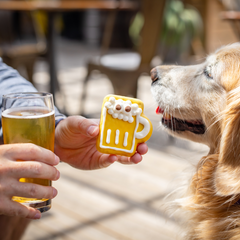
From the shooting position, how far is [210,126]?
1239mm

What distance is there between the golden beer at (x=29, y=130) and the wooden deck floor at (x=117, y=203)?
637mm

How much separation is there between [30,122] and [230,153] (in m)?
0.71

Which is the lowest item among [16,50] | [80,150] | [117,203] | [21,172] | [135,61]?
[117,203]

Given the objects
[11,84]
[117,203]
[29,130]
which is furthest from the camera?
[117,203]

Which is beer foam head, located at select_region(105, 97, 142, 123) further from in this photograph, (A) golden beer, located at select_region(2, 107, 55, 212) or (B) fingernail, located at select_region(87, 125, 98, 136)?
(A) golden beer, located at select_region(2, 107, 55, 212)

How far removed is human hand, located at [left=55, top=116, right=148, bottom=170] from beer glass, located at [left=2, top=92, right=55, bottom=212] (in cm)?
9

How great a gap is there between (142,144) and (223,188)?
14.4 inches

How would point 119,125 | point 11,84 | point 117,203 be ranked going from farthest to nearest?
point 117,203 → point 11,84 → point 119,125

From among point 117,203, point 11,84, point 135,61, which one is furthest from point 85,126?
point 135,61

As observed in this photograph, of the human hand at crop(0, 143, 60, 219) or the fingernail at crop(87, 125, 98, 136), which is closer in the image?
the human hand at crop(0, 143, 60, 219)

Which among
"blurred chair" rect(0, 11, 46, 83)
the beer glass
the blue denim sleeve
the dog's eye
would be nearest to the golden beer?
the beer glass

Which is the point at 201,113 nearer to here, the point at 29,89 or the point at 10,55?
the point at 29,89

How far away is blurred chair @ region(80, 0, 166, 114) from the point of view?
2675mm

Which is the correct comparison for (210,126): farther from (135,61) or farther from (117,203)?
(135,61)
